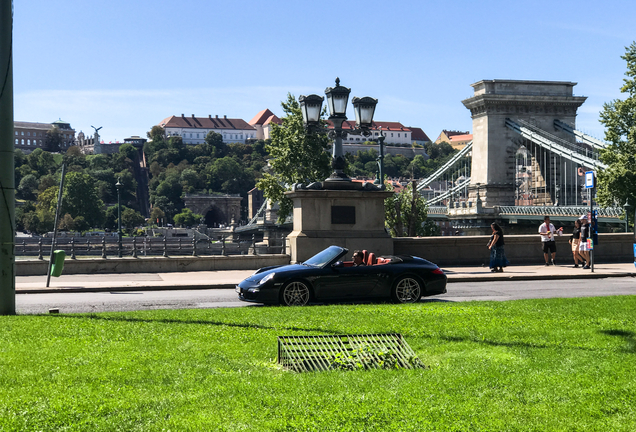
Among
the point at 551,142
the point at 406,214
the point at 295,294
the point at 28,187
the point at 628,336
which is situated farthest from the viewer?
the point at 28,187

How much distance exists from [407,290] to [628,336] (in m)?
5.08

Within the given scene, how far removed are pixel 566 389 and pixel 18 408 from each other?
3.72 m

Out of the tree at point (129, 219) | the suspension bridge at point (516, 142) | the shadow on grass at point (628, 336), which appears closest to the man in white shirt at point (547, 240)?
the shadow on grass at point (628, 336)

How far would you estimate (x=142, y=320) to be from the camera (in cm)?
862

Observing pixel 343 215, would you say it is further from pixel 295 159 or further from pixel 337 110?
pixel 295 159

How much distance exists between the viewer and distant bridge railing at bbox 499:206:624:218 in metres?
52.1

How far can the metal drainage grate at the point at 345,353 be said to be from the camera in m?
5.83

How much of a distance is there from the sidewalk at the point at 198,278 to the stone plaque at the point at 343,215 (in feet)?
9.52

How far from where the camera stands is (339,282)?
11633mm

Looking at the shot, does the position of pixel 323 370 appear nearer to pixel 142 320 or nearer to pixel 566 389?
pixel 566 389

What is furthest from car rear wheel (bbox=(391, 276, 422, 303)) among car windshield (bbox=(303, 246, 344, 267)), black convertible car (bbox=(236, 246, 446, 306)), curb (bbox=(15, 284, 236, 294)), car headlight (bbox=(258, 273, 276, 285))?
curb (bbox=(15, 284, 236, 294))

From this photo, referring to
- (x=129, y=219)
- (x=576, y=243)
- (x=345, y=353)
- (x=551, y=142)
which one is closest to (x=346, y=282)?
(x=345, y=353)

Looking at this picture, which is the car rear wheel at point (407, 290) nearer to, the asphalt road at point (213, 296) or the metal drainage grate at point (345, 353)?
the asphalt road at point (213, 296)

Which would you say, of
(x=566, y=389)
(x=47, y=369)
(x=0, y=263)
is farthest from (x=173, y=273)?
(x=566, y=389)
